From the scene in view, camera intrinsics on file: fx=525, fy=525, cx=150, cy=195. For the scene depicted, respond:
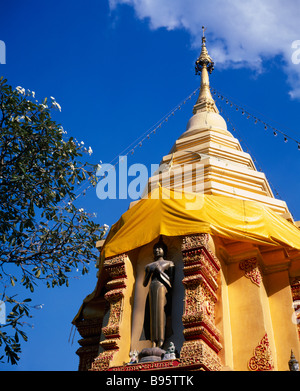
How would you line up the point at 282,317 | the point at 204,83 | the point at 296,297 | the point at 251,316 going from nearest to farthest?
the point at 251,316 → the point at 282,317 → the point at 296,297 → the point at 204,83

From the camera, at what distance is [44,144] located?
10.8 m

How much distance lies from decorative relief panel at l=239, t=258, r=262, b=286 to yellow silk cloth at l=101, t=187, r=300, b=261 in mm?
592

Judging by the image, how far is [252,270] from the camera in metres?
10.8

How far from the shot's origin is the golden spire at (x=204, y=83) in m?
18.7

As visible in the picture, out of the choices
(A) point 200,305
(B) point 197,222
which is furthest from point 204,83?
(A) point 200,305

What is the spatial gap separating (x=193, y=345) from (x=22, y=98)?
5.93 meters

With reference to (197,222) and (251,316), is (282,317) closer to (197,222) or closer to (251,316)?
(251,316)

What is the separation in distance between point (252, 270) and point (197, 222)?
1615 millimetres

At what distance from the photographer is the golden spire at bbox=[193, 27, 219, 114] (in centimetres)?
1873

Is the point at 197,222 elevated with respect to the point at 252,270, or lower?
elevated

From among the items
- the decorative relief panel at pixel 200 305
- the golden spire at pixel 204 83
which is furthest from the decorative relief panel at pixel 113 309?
the golden spire at pixel 204 83

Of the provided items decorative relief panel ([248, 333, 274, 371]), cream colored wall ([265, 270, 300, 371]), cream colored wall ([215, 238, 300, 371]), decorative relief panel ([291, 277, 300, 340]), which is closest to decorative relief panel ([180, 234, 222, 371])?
cream colored wall ([215, 238, 300, 371])
